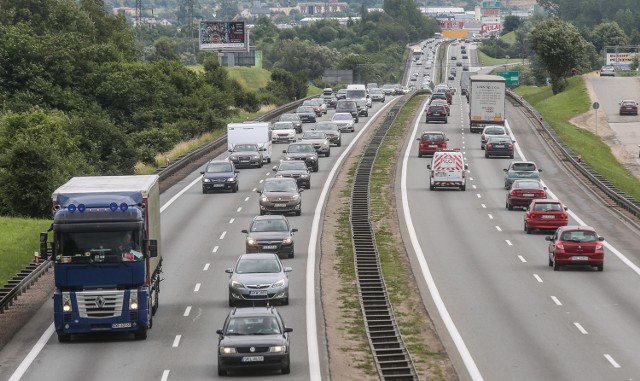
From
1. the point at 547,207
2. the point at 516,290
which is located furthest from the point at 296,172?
the point at 516,290

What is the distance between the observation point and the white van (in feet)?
216

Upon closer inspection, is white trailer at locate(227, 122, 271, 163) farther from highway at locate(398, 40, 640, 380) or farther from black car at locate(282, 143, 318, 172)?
highway at locate(398, 40, 640, 380)

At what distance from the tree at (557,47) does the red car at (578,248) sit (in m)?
101

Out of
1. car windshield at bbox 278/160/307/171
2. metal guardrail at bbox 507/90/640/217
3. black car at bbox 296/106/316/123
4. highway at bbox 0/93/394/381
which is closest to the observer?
highway at bbox 0/93/394/381

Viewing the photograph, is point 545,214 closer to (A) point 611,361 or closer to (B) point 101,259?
(A) point 611,361

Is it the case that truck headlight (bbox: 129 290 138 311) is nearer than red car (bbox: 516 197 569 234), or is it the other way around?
truck headlight (bbox: 129 290 138 311)

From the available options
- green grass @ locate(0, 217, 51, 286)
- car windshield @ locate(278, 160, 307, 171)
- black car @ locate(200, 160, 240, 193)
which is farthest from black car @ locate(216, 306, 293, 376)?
car windshield @ locate(278, 160, 307, 171)

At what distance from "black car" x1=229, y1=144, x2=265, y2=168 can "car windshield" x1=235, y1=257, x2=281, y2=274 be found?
38165 mm

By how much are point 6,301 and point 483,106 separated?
62135 millimetres

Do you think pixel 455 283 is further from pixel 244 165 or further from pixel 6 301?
→ pixel 244 165

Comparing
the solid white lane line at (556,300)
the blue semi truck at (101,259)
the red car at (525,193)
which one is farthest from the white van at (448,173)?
the blue semi truck at (101,259)

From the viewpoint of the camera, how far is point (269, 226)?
45594 mm

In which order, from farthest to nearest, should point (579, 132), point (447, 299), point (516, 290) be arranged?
point (579, 132) < point (516, 290) < point (447, 299)

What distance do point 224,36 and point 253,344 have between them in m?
144
